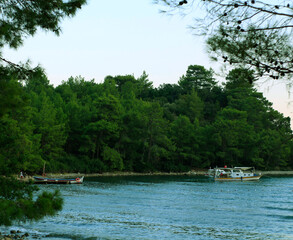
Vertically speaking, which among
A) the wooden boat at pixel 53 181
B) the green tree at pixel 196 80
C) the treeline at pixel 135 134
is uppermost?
the green tree at pixel 196 80

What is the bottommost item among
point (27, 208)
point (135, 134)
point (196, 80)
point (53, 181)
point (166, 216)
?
point (166, 216)

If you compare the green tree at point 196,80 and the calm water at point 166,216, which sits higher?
the green tree at point 196,80

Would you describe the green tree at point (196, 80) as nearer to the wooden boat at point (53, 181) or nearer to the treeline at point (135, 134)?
the treeline at point (135, 134)

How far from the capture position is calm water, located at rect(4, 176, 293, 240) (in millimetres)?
16469

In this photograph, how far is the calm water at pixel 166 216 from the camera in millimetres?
16469

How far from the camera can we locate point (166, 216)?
2111 centimetres

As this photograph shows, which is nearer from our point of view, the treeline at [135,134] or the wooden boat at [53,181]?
the wooden boat at [53,181]

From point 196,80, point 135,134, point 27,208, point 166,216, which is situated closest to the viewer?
point 27,208

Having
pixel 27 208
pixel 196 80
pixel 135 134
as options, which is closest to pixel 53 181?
pixel 135 134

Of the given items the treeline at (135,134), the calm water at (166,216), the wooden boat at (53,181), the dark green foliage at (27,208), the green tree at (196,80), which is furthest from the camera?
the green tree at (196,80)

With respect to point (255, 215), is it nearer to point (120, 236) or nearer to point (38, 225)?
point (120, 236)

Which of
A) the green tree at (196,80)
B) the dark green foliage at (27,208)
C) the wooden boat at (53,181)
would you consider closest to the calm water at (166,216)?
the wooden boat at (53,181)

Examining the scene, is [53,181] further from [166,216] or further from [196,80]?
[196,80]

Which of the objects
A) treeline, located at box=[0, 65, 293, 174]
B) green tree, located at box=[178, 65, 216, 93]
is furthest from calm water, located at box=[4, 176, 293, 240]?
green tree, located at box=[178, 65, 216, 93]
